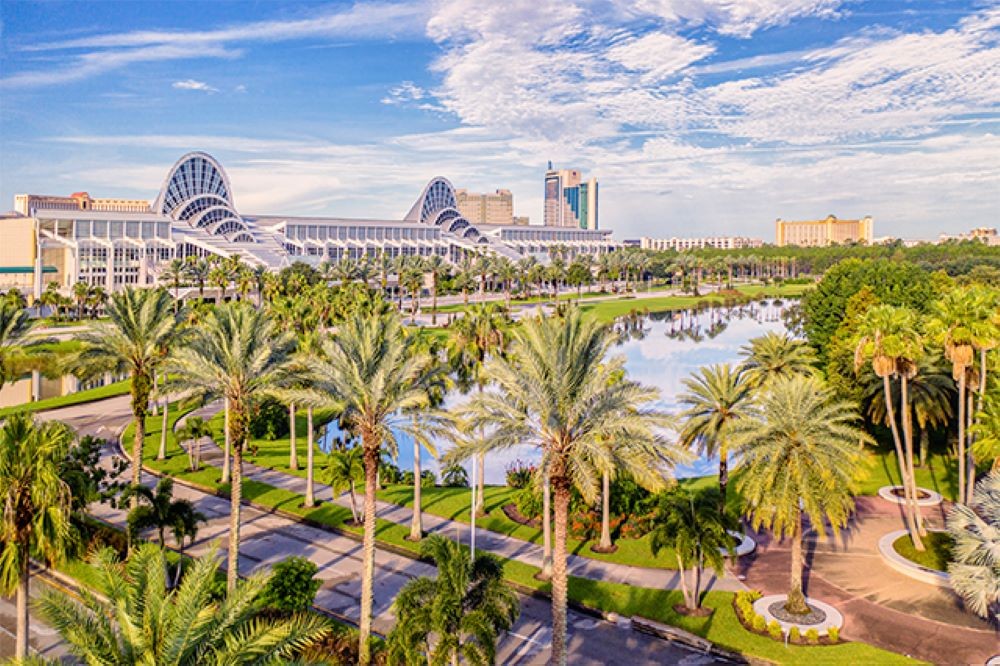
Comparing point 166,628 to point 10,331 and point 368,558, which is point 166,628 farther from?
point 10,331

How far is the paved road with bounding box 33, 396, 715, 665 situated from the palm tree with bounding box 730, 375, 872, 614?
4836 millimetres

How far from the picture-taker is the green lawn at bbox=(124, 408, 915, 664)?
2022 centimetres

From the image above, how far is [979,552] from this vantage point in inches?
791

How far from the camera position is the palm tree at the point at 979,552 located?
19.5 m

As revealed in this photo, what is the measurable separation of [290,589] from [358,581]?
427 centimetres

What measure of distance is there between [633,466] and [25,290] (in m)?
126

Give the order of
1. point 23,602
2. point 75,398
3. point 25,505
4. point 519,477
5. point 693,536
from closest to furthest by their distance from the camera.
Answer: point 25,505
point 23,602
point 693,536
point 519,477
point 75,398

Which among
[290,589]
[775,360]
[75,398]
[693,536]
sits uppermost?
[775,360]

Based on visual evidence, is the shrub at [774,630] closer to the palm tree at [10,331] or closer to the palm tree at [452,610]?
the palm tree at [452,610]

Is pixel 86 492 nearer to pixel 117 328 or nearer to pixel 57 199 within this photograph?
pixel 117 328

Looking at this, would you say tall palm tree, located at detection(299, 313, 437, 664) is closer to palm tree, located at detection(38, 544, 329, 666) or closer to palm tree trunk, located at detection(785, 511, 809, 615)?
palm tree, located at detection(38, 544, 329, 666)

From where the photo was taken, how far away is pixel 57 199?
649 feet

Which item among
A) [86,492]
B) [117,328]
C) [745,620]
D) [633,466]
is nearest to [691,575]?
[745,620]

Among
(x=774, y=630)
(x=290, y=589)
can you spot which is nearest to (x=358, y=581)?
(x=290, y=589)
